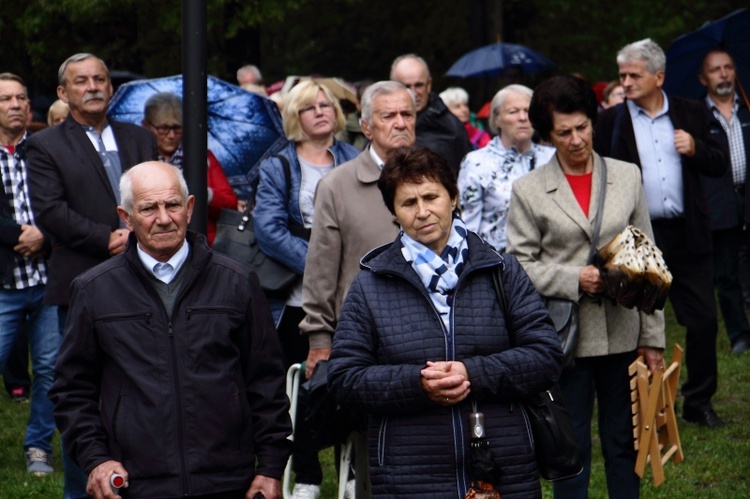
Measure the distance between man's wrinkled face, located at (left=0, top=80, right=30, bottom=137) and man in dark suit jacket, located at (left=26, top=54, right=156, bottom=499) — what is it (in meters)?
1.11

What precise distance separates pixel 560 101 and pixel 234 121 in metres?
3.49

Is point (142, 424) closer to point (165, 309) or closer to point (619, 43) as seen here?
point (165, 309)

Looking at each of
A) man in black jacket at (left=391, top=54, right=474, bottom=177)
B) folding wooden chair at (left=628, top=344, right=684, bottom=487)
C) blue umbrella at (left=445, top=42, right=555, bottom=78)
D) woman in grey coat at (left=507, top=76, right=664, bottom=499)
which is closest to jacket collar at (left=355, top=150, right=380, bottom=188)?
woman in grey coat at (left=507, top=76, right=664, bottom=499)

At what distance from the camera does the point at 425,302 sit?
15.6 ft

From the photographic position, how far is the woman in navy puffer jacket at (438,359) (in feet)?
15.3

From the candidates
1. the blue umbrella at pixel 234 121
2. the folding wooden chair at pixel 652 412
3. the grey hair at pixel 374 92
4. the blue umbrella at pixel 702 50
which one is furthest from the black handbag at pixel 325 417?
the blue umbrella at pixel 702 50

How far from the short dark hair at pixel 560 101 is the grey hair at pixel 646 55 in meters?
1.79

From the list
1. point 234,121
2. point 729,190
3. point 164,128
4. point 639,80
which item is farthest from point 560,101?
point 729,190

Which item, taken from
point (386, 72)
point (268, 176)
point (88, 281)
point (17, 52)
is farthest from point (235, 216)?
point (386, 72)

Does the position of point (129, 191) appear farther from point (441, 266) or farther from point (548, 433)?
point (548, 433)

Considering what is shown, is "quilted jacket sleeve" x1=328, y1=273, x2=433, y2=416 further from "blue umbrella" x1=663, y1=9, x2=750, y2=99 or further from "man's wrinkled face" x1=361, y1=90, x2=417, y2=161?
"blue umbrella" x1=663, y1=9, x2=750, y2=99

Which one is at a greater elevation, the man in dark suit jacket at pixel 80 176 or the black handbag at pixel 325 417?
the man in dark suit jacket at pixel 80 176

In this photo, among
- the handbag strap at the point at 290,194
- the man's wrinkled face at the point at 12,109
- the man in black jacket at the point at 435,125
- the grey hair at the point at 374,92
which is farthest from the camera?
the man in black jacket at the point at 435,125

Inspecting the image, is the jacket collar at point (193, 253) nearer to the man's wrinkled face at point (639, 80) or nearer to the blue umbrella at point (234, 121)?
the man's wrinkled face at point (639, 80)
